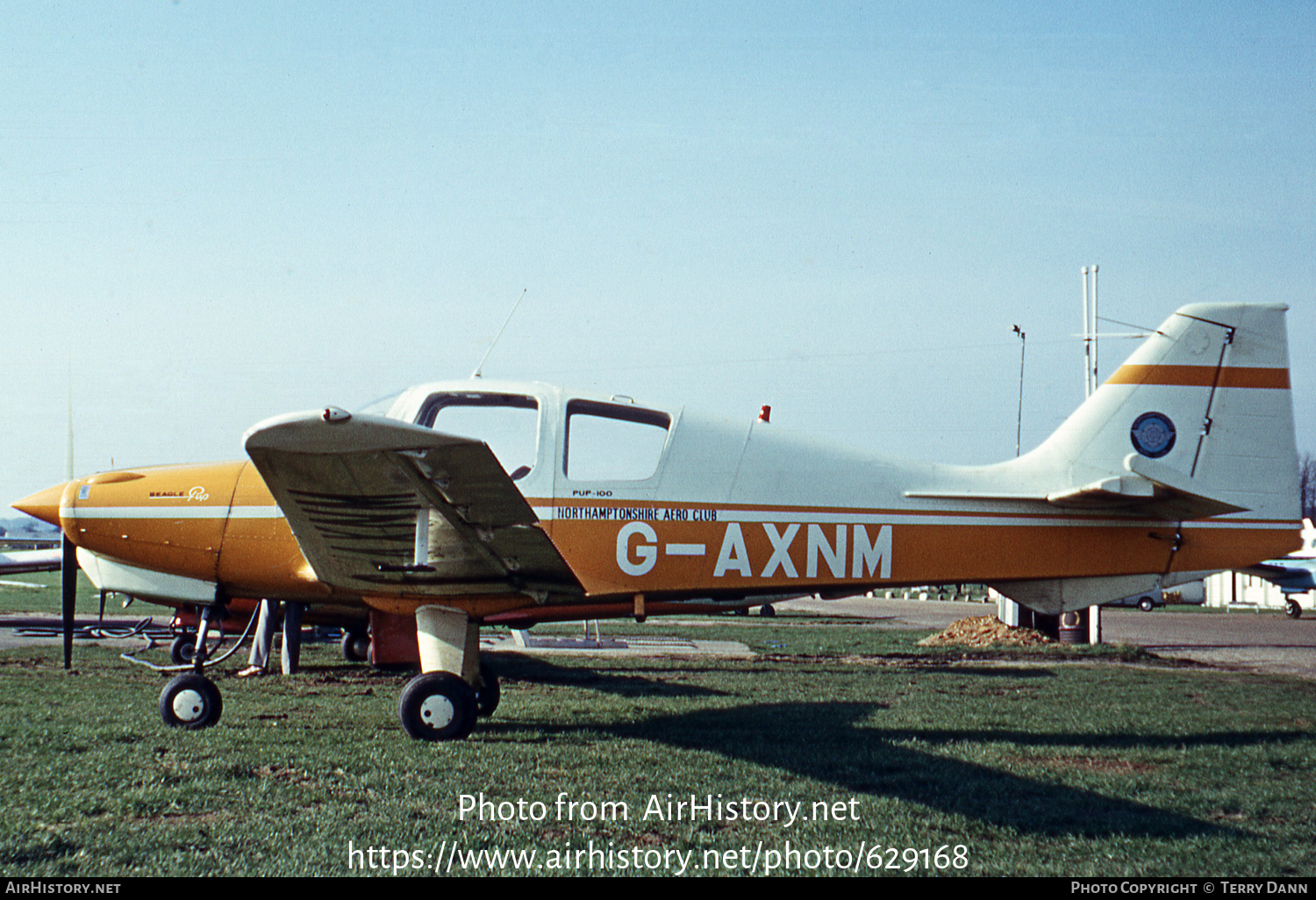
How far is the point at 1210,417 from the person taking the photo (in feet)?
23.4

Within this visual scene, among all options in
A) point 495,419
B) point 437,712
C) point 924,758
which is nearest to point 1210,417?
point 924,758

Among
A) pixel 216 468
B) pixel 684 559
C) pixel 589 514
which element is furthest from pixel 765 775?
pixel 216 468

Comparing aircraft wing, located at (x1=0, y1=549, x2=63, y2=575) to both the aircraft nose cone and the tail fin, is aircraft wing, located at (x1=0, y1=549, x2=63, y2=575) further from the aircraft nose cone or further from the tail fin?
the tail fin

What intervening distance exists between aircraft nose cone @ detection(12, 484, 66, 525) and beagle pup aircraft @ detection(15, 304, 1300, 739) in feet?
0.19

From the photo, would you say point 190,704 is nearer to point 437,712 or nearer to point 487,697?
point 437,712

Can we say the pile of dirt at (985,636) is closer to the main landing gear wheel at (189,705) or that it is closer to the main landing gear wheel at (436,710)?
the main landing gear wheel at (436,710)

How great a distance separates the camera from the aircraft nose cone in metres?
7.41

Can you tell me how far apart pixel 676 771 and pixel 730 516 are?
1847 mm

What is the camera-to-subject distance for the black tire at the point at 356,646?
467 inches

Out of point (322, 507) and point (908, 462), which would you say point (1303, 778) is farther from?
point (322, 507)

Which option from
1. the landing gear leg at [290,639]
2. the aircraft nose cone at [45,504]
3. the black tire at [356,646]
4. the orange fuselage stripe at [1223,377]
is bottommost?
the black tire at [356,646]

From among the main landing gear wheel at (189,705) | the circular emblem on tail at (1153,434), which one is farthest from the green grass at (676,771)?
the circular emblem on tail at (1153,434)

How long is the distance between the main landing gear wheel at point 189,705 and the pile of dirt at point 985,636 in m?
11.4
